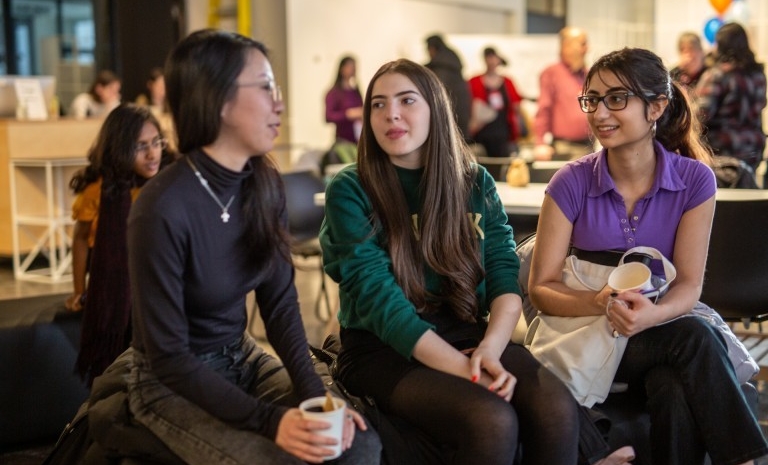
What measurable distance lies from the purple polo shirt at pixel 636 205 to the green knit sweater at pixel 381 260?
8.7 inches

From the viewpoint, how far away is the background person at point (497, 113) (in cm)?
873

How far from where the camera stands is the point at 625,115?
8.06ft

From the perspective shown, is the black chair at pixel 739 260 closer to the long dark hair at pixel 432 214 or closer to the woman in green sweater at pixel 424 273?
the woman in green sweater at pixel 424 273

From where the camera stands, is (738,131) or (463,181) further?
(738,131)

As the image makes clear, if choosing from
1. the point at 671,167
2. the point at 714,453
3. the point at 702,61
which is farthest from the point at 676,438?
the point at 702,61

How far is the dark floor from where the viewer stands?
3.04 metres

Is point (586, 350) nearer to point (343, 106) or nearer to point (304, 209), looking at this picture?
point (304, 209)

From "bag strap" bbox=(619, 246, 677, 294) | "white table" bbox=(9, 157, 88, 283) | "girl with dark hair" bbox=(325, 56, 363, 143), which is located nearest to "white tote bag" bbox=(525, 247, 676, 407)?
"bag strap" bbox=(619, 246, 677, 294)

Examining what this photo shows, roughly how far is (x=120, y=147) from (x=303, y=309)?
2488 mm

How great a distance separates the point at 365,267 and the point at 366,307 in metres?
0.09

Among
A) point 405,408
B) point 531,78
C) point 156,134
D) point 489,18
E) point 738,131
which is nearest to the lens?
point 405,408

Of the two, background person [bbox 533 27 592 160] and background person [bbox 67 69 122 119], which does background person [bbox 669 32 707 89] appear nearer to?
background person [bbox 533 27 592 160]

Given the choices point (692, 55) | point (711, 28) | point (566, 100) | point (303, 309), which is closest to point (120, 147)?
point (303, 309)

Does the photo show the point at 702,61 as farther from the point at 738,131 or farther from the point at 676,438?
the point at 676,438
